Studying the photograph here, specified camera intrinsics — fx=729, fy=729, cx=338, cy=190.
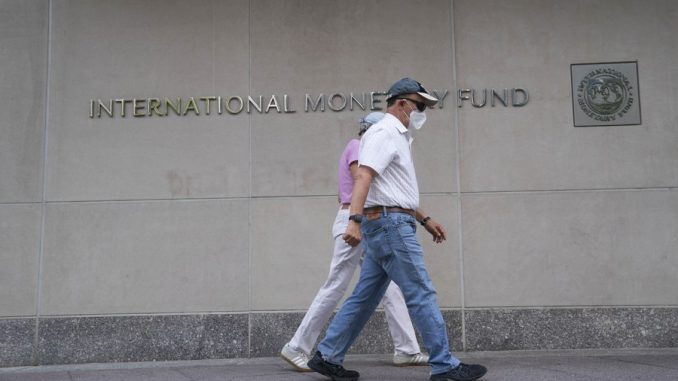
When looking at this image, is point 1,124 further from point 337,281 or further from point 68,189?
point 337,281

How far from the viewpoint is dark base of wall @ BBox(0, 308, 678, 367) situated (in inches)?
242

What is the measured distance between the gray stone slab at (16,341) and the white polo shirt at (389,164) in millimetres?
3582

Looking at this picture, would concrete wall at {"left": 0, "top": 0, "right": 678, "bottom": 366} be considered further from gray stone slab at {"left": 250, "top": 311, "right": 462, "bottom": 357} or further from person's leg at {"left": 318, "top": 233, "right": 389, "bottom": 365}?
person's leg at {"left": 318, "top": 233, "right": 389, "bottom": 365}

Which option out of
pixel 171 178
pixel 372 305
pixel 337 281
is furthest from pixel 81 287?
pixel 372 305

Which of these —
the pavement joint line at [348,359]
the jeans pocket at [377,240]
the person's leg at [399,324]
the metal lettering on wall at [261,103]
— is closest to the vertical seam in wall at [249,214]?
the metal lettering on wall at [261,103]

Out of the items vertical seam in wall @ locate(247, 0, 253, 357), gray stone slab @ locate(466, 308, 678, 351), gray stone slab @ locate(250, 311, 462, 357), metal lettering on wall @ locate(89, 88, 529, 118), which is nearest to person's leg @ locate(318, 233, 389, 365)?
gray stone slab @ locate(250, 311, 462, 357)

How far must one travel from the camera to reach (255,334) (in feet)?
20.5

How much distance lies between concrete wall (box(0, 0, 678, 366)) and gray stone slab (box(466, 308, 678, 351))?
17 millimetres

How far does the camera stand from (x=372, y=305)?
4566 mm

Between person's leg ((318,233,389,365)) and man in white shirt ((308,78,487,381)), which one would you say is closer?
man in white shirt ((308,78,487,381))

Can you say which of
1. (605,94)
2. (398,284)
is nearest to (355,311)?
(398,284)

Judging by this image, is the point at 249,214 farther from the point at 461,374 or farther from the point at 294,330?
the point at 461,374

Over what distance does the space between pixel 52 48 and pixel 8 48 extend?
0.40 m

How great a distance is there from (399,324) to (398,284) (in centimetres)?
115
